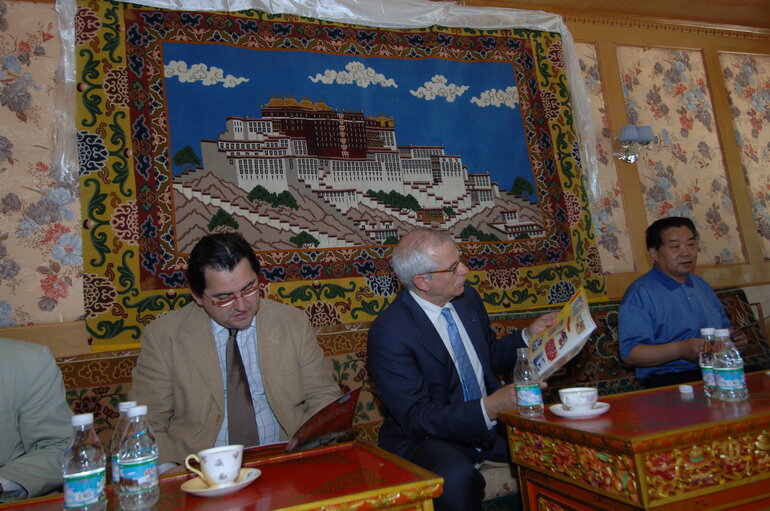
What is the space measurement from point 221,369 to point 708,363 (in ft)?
5.53

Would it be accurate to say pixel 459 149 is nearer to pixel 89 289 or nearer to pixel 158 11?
pixel 158 11

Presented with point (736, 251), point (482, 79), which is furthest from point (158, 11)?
point (736, 251)

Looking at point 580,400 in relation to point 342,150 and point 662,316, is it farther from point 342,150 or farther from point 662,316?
point 342,150

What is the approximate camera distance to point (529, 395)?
171 cm

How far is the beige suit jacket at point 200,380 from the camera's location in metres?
2.00

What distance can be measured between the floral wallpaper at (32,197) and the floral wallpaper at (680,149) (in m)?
3.86

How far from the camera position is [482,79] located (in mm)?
3873

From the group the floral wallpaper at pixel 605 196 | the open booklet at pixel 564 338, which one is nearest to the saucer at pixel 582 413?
the open booklet at pixel 564 338

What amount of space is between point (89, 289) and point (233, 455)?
1.84 metres

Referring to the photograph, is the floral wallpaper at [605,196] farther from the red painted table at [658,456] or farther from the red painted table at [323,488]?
the red painted table at [323,488]

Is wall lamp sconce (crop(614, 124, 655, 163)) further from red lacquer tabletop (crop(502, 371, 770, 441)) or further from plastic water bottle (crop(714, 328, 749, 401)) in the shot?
plastic water bottle (crop(714, 328, 749, 401))

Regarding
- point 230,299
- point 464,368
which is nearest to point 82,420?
point 230,299

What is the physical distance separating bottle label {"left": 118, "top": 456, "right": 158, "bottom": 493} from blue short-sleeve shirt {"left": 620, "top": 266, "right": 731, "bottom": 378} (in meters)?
2.37

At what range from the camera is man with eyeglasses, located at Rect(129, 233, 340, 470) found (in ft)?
6.56
